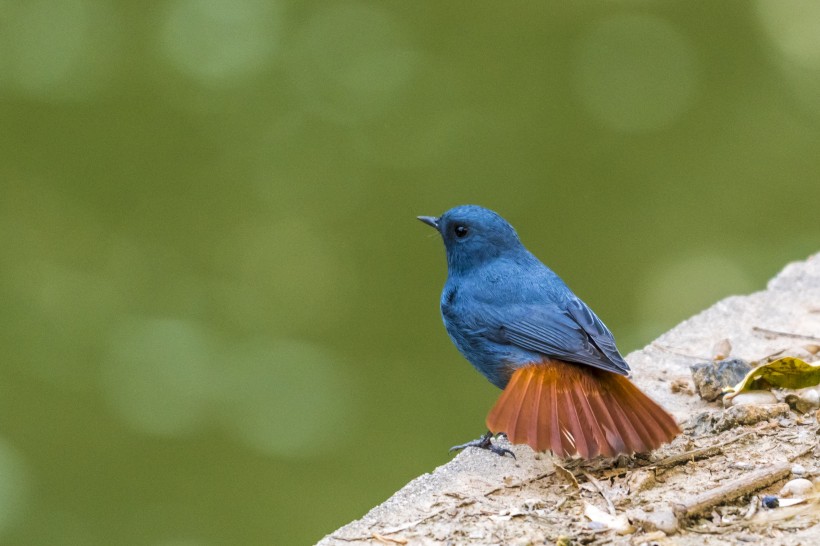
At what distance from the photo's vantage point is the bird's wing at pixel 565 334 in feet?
10.8

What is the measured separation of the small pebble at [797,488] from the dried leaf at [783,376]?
64 cm

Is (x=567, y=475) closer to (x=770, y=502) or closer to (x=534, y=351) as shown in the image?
(x=534, y=351)

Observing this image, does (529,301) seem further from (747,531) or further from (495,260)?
(747,531)

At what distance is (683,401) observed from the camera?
375 centimetres

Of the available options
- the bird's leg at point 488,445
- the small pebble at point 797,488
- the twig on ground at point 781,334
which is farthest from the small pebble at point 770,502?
the twig on ground at point 781,334

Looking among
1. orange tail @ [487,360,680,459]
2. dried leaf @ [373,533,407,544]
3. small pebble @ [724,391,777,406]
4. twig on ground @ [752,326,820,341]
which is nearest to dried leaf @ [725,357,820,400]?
small pebble @ [724,391,777,406]

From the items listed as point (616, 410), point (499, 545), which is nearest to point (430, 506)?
point (499, 545)

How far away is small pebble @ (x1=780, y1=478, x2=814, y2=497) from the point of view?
2889mm

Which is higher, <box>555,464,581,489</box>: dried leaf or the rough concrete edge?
the rough concrete edge

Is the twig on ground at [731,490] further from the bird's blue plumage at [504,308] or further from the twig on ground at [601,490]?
the bird's blue plumage at [504,308]

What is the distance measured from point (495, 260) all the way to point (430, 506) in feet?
3.38

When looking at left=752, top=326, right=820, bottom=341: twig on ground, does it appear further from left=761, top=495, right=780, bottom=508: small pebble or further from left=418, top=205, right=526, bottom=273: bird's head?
left=761, top=495, right=780, bottom=508: small pebble

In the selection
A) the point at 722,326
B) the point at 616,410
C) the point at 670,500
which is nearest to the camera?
the point at 670,500

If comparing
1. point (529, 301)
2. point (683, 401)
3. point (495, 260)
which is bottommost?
point (683, 401)
